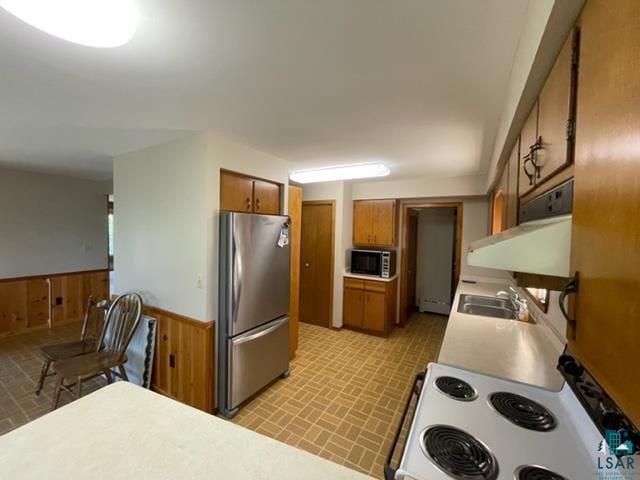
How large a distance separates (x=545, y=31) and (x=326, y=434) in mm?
2491

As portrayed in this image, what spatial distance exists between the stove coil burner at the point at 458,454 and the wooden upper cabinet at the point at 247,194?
2.09 m

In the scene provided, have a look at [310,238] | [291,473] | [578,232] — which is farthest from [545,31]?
[310,238]

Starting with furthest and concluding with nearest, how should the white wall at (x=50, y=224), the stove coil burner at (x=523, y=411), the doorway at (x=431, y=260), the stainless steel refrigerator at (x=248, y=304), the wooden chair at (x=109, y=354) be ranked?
the doorway at (x=431, y=260) → the white wall at (x=50, y=224) → the stainless steel refrigerator at (x=248, y=304) → the wooden chair at (x=109, y=354) → the stove coil burner at (x=523, y=411)

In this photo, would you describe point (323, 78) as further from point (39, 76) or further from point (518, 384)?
point (518, 384)

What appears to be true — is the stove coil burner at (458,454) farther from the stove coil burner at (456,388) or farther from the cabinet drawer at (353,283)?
the cabinet drawer at (353,283)

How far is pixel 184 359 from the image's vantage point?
2.37 meters

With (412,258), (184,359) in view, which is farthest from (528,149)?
(412,258)

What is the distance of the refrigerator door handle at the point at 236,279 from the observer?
2.25m

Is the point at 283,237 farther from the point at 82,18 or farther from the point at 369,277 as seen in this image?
the point at 82,18

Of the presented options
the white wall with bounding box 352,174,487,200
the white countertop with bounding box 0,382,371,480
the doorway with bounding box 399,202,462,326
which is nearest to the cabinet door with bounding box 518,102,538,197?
the white countertop with bounding box 0,382,371,480

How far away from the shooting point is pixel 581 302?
598mm

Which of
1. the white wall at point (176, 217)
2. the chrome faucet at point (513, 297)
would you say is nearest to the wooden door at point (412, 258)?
the chrome faucet at point (513, 297)

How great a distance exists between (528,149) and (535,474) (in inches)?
47.3

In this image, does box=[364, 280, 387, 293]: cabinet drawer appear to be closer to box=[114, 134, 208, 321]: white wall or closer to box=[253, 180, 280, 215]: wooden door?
box=[253, 180, 280, 215]: wooden door
